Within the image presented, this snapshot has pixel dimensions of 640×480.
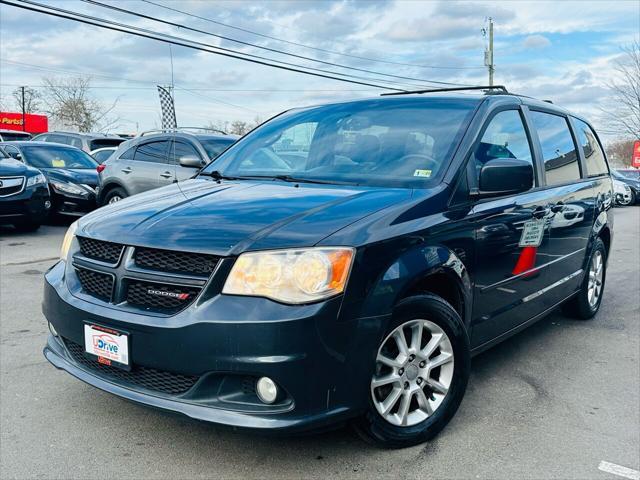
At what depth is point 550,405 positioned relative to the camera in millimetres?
3592

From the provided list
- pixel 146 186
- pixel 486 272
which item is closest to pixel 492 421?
pixel 486 272

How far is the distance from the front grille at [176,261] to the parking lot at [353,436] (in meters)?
0.62

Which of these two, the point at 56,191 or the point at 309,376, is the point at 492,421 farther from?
the point at 56,191

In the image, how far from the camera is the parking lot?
279 centimetres

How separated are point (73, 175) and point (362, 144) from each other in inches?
350

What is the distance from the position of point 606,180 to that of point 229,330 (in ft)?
14.4

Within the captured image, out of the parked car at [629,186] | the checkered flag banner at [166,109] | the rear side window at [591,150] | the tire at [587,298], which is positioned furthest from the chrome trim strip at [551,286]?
the parked car at [629,186]

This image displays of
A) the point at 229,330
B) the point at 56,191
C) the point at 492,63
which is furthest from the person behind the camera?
the point at 492,63

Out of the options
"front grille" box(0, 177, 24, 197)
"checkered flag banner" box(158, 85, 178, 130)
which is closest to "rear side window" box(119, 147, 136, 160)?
"front grille" box(0, 177, 24, 197)

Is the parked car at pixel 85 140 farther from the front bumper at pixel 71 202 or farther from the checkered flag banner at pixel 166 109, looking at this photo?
the front bumper at pixel 71 202

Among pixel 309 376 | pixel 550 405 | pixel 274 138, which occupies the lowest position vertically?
pixel 550 405

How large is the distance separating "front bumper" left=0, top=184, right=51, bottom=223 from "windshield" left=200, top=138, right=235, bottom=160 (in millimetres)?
2711

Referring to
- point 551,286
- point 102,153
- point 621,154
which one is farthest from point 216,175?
point 621,154

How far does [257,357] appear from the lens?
8.04 ft
